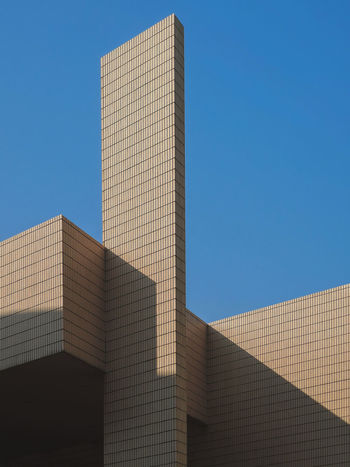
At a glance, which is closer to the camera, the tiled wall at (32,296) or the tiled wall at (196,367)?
the tiled wall at (32,296)


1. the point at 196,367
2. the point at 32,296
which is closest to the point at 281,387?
the point at 196,367

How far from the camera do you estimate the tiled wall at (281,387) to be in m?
27.5

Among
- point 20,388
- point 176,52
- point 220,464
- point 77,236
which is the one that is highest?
point 176,52

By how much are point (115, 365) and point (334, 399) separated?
23.1 ft

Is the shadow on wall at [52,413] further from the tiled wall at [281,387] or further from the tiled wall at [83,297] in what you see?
the tiled wall at [281,387]

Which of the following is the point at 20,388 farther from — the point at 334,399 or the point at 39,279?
the point at 334,399

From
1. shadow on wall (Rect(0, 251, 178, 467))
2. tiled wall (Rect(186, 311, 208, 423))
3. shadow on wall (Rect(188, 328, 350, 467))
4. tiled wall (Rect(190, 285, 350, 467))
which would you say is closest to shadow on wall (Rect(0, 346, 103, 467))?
shadow on wall (Rect(0, 251, 178, 467))

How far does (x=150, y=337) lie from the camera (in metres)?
24.6

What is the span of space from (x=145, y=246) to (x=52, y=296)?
10.1ft

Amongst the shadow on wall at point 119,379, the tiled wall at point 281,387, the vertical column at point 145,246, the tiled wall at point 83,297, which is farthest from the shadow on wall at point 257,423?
the tiled wall at point 83,297

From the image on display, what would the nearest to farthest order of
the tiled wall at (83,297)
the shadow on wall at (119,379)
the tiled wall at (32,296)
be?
1. the shadow on wall at (119,379)
2. the tiled wall at (32,296)
3. the tiled wall at (83,297)

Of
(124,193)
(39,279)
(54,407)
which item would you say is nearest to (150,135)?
(124,193)

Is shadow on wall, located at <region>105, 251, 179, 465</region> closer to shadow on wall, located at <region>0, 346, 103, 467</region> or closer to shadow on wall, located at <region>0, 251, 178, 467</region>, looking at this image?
shadow on wall, located at <region>0, 251, 178, 467</region>

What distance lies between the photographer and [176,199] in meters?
25.3
